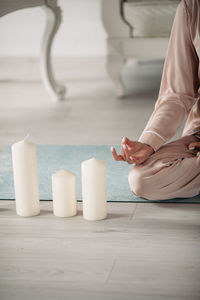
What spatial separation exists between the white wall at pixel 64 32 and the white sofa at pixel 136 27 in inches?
50.5

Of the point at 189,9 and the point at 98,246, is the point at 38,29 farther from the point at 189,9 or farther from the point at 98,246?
the point at 98,246

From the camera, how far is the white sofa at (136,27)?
2840 mm

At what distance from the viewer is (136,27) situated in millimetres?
2943

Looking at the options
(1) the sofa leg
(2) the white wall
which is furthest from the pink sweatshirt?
(2) the white wall

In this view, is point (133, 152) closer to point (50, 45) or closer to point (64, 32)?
point (50, 45)

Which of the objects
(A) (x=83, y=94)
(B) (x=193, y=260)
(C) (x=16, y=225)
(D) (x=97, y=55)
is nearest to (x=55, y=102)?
(A) (x=83, y=94)

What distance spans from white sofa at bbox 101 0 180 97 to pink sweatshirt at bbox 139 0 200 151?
1.13 metres

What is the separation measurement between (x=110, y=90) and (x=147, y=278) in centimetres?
218

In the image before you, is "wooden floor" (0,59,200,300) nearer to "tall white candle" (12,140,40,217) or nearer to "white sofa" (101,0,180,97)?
"tall white candle" (12,140,40,217)

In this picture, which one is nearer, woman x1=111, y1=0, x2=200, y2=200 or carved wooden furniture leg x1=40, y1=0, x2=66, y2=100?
woman x1=111, y1=0, x2=200, y2=200

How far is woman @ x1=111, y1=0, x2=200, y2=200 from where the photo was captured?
172 cm

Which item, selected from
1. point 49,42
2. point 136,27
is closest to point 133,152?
point 136,27

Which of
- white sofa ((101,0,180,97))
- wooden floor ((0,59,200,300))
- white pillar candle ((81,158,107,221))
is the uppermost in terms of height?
white sofa ((101,0,180,97))

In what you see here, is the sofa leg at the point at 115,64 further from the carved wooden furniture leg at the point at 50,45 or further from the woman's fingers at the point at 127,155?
the woman's fingers at the point at 127,155
